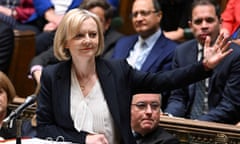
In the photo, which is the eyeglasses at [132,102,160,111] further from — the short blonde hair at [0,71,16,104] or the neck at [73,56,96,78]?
the short blonde hair at [0,71,16,104]

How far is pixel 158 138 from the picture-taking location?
3.13 m

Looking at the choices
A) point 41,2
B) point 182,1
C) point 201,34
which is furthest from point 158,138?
point 41,2

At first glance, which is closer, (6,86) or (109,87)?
(109,87)

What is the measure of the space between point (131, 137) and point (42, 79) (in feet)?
1.48

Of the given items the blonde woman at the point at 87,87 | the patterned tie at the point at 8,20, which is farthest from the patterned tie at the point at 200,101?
the patterned tie at the point at 8,20

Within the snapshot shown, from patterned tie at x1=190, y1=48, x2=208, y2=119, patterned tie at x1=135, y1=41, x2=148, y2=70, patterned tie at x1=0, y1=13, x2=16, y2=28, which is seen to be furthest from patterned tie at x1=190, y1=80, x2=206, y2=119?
patterned tie at x1=0, y1=13, x2=16, y2=28

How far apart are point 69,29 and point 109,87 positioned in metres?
0.29

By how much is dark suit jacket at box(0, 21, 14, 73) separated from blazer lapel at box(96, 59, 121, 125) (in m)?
1.85

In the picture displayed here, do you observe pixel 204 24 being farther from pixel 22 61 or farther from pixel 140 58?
pixel 22 61

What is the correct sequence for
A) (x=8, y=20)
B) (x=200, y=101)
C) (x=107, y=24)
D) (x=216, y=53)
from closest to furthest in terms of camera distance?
(x=216, y=53)
(x=200, y=101)
(x=107, y=24)
(x=8, y=20)

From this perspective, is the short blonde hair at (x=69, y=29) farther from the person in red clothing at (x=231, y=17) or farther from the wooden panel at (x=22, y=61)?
the wooden panel at (x=22, y=61)

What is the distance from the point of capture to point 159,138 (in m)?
3.13

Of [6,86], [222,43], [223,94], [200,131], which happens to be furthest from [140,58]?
[222,43]

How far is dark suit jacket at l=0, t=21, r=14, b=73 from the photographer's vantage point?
4.57 meters
